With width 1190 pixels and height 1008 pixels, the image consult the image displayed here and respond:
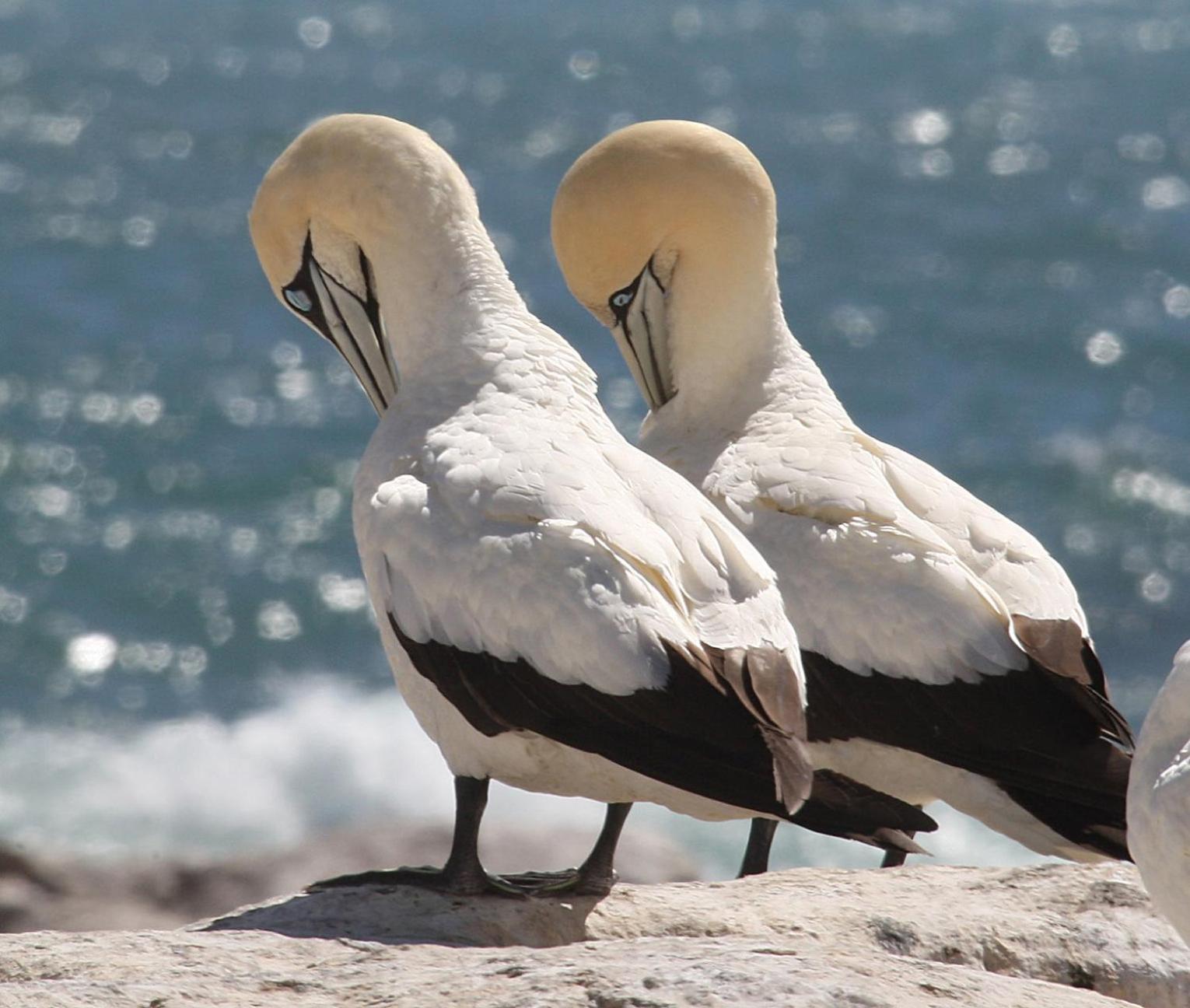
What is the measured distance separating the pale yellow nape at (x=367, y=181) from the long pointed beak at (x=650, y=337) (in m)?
0.90

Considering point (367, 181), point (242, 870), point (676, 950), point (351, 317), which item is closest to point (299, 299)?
point (351, 317)

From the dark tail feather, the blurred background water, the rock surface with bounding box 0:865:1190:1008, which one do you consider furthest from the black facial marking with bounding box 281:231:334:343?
the blurred background water

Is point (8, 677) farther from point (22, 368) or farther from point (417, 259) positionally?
point (417, 259)

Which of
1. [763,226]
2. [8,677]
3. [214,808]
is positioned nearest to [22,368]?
[8,677]

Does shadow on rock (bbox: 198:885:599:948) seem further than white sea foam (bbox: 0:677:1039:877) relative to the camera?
No

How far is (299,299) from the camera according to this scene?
6.63 metres

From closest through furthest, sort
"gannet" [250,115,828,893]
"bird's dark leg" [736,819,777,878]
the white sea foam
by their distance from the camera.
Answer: "gannet" [250,115,828,893]
"bird's dark leg" [736,819,777,878]
the white sea foam

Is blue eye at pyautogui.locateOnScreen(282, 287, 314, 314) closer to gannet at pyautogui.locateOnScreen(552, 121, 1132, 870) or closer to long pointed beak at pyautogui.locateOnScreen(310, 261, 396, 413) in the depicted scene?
long pointed beak at pyautogui.locateOnScreen(310, 261, 396, 413)

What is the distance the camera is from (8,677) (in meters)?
15.0

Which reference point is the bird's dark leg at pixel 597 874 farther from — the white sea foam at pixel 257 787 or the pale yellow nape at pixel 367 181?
the white sea foam at pixel 257 787

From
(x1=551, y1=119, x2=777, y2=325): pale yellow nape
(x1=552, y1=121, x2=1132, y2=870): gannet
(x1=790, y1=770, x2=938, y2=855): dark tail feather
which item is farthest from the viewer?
(x1=551, y1=119, x2=777, y2=325): pale yellow nape

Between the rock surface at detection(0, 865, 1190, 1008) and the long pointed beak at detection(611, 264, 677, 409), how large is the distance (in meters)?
1.96

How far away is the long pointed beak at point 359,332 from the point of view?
6.52m

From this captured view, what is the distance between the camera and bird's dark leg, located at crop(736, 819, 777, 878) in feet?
20.7
